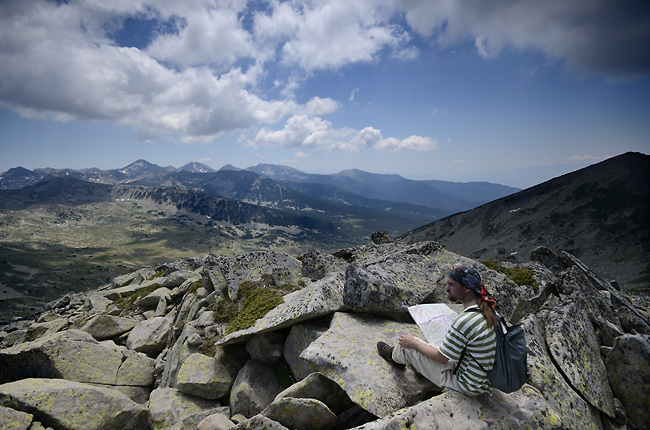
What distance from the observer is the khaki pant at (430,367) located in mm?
6887

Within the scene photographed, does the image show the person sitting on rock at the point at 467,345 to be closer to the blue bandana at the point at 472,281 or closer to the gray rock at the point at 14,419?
the blue bandana at the point at 472,281

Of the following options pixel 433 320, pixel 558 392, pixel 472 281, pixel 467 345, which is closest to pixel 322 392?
pixel 433 320

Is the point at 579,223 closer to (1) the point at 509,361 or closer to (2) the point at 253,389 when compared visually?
(1) the point at 509,361

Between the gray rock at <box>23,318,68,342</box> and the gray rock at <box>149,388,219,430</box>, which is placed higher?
the gray rock at <box>149,388,219,430</box>

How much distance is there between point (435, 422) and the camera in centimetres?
614

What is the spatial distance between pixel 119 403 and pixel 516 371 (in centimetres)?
1281

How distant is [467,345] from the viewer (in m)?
6.50

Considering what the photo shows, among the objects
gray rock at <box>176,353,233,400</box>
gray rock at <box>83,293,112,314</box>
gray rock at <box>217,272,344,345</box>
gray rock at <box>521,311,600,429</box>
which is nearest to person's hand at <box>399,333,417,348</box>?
gray rock at <box>521,311,600,429</box>

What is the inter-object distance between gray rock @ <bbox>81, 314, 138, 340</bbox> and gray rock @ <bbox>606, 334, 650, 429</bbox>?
2314cm

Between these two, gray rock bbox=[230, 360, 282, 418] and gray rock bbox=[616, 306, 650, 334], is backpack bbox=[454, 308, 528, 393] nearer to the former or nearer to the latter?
gray rock bbox=[230, 360, 282, 418]

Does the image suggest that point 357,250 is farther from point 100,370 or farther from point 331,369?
point 100,370

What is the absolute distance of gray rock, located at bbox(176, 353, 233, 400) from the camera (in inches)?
395

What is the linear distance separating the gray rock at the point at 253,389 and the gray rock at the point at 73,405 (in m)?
3.76

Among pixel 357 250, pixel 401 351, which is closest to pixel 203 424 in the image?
pixel 401 351
